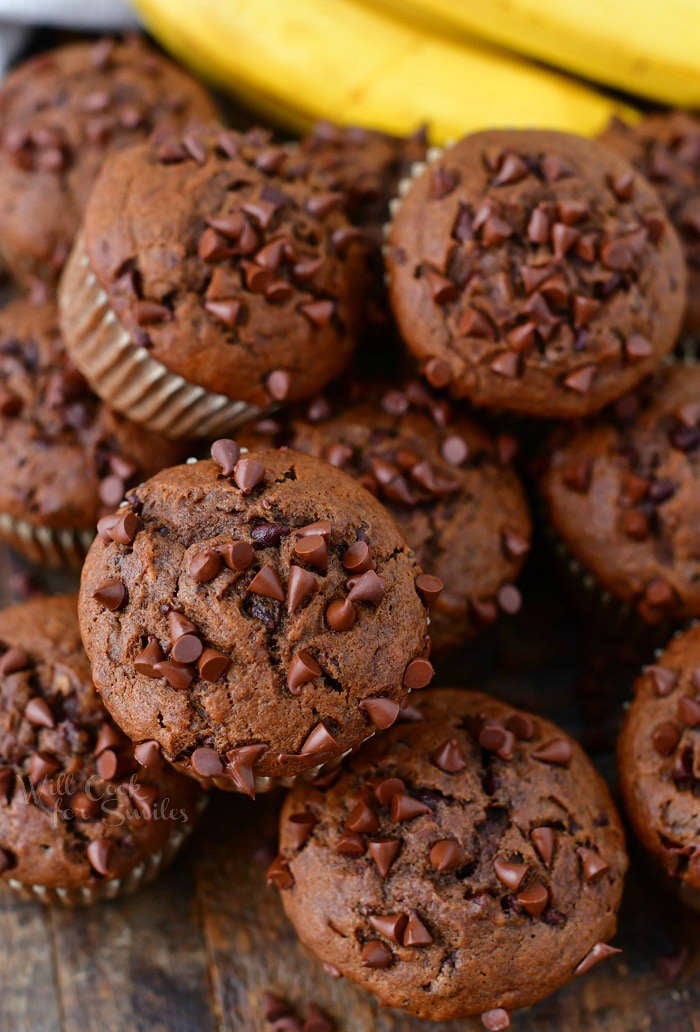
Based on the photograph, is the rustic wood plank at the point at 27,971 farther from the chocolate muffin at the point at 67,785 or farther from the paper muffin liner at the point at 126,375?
the paper muffin liner at the point at 126,375

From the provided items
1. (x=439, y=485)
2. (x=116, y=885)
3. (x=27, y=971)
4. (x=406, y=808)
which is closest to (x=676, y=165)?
(x=439, y=485)

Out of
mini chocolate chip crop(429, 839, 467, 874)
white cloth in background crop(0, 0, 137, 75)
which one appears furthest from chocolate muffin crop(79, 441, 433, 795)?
white cloth in background crop(0, 0, 137, 75)

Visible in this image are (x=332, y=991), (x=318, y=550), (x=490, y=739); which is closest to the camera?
(x=318, y=550)

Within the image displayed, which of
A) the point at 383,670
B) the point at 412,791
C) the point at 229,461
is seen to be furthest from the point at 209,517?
the point at 412,791

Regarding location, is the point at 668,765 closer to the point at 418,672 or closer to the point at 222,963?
the point at 418,672

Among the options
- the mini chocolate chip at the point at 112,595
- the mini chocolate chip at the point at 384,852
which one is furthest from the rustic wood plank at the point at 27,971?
the mini chocolate chip at the point at 112,595

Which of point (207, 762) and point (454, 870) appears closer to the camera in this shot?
point (207, 762)

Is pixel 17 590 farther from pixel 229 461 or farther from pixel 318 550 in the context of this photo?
pixel 318 550
